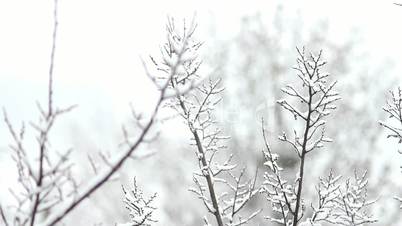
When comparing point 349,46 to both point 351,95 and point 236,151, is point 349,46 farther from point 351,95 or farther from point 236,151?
point 236,151

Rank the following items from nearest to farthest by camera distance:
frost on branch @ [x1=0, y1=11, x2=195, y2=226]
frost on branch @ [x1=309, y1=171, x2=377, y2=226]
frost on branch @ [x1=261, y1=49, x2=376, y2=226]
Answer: frost on branch @ [x1=0, y1=11, x2=195, y2=226], frost on branch @ [x1=261, y1=49, x2=376, y2=226], frost on branch @ [x1=309, y1=171, x2=377, y2=226]

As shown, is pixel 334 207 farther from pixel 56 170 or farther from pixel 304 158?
pixel 56 170

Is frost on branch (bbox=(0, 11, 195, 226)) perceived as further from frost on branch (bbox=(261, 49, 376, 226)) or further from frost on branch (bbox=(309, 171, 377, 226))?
frost on branch (bbox=(309, 171, 377, 226))

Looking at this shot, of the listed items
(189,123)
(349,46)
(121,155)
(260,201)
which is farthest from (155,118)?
(349,46)

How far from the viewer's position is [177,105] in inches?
235

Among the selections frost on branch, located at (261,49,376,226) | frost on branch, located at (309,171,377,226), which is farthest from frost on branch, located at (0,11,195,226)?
frost on branch, located at (309,171,377,226)

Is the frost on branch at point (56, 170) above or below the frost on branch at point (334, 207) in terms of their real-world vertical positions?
below

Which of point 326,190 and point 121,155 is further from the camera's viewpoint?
point 326,190

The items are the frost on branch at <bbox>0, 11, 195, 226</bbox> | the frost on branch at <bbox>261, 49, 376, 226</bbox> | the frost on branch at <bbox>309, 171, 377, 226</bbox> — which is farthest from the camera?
the frost on branch at <bbox>309, 171, 377, 226</bbox>

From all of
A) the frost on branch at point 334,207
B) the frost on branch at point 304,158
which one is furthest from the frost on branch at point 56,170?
the frost on branch at point 334,207

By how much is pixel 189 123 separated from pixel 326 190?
1594 mm

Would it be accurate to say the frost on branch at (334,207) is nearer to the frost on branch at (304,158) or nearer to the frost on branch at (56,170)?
the frost on branch at (304,158)

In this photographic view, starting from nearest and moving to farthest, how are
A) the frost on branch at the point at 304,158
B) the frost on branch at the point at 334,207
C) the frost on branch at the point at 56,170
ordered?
1. the frost on branch at the point at 56,170
2. the frost on branch at the point at 304,158
3. the frost on branch at the point at 334,207

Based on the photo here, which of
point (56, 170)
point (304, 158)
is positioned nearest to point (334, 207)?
point (304, 158)
